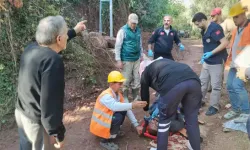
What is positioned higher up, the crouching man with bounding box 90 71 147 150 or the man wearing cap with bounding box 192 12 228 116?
the man wearing cap with bounding box 192 12 228 116

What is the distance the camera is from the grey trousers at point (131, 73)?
4.55 metres

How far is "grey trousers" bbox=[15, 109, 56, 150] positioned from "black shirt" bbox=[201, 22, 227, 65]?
2920 mm

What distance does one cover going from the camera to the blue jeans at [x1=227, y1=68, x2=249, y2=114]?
3.79 m

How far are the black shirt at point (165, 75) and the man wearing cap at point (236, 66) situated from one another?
3.46ft

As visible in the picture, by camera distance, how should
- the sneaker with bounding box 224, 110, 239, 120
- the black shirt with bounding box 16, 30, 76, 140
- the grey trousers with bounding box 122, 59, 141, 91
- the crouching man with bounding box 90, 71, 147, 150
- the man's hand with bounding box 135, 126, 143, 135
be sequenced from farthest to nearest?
the grey trousers with bounding box 122, 59, 141, 91, the sneaker with bounding box 224, 110, 239, 120, the man's hand with bounding box 135, 126, 143, 135, the crouching man with bounding box 90, 71, 147, 150, the black shirt with bounding box 16, 30, 76, 140

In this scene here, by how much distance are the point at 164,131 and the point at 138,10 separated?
8716 millimetres

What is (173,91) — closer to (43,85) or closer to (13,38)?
(43,85)

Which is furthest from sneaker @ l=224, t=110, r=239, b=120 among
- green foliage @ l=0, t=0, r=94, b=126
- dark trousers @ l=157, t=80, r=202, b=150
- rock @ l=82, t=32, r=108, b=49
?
green foliage @ l=0, t=0, r=94, b=126

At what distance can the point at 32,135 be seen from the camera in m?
2.17

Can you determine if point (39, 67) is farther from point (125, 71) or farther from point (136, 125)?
point (125, 71)

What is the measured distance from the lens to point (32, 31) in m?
5.11

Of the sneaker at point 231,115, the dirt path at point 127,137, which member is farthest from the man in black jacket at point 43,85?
the sneaker at point 231,115

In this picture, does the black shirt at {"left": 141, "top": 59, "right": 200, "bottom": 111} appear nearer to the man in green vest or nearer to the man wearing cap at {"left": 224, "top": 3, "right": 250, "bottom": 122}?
the man wearing cap at {"left": 224, "top": 3, "right": 250, "bottom": 122}

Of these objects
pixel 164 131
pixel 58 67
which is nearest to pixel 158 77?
pixel 164 131
